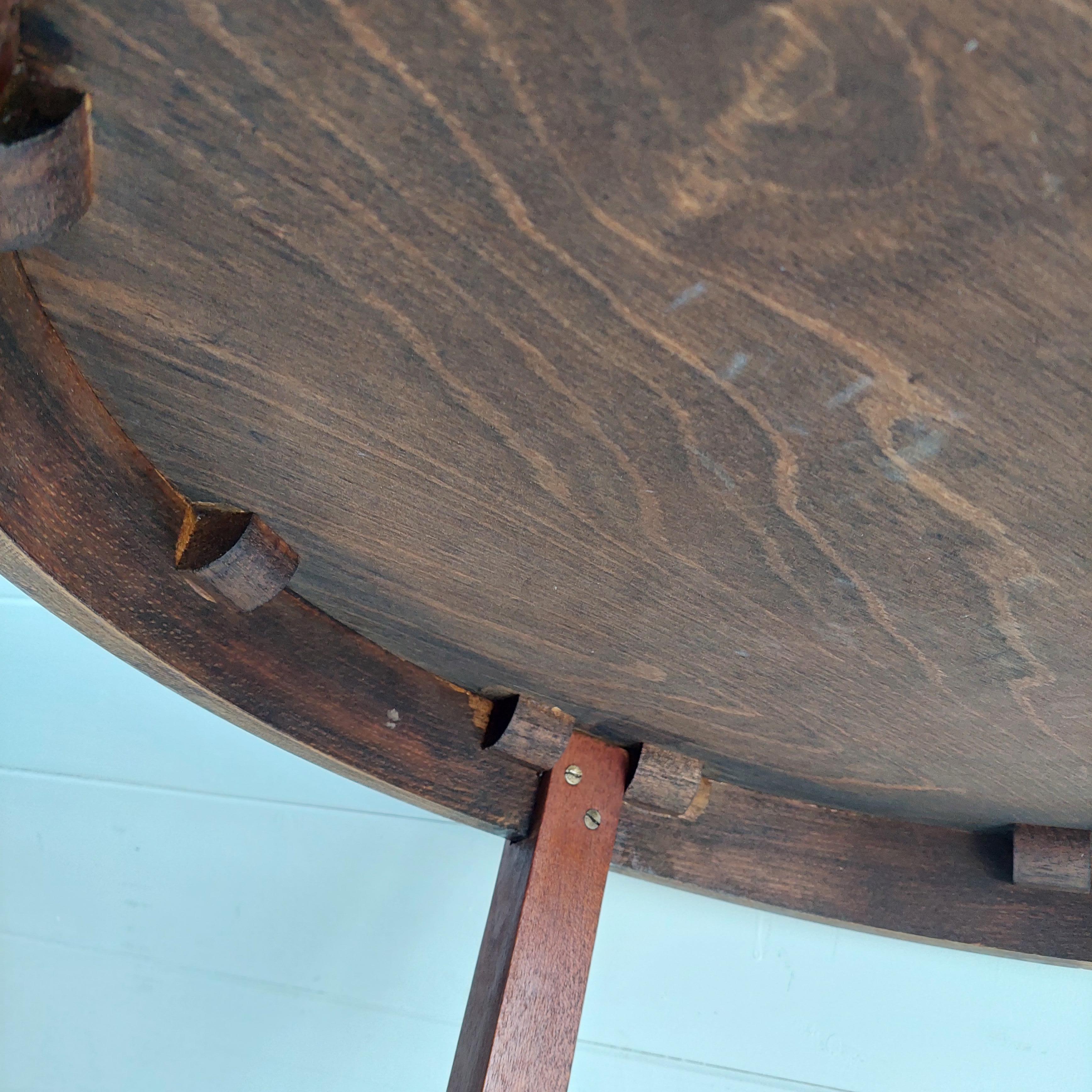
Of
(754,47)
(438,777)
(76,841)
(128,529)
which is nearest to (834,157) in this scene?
(754,47)

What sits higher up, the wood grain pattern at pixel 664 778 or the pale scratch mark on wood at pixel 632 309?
the wood grain pattern at pixel 664 778

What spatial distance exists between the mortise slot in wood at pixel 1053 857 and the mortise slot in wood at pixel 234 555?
653 millimetres

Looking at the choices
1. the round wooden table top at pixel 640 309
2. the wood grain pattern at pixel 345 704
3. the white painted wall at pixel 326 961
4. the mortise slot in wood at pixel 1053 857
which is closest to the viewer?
the round wooden table top at pixel 640 309

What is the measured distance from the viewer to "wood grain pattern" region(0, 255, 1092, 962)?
50cm

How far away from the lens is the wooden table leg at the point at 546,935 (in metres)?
0.71

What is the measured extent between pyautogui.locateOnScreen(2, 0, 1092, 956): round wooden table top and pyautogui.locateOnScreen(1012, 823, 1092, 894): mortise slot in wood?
28 centimetres

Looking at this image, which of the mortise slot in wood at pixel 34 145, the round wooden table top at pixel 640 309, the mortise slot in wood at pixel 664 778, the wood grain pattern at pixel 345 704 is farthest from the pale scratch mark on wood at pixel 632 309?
the mortise slot in wood at pixel 664 778

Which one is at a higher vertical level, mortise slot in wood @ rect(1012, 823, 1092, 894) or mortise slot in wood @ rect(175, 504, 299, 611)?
mortise slot in wood @ rect(1012, 823, 1092, 894)

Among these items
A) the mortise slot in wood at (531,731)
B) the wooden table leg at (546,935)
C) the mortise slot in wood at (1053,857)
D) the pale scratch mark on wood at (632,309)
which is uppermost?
the mortise slot in wood at (1053,857)

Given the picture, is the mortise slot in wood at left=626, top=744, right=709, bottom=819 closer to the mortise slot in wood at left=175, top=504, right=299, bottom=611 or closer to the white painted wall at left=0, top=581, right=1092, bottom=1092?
the mortise slot in wood at left=175, top=504, right=299, bottom=611

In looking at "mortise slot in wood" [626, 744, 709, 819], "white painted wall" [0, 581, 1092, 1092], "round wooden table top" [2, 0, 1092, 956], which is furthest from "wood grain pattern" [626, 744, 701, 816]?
"white painted wall" [0, 581, 1092, 1092]

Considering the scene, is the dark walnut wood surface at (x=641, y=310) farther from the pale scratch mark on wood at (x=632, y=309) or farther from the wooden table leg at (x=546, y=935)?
the wooden table leg at (x=546, y=935)

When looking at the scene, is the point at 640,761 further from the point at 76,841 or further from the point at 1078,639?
the point at 76,841

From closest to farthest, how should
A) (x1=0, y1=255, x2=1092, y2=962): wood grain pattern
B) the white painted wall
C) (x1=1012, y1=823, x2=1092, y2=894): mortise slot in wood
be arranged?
(x1=0, y1=255, x2=1092, y2=962): wood grain pattern
(x1=1012, y1=823, x2=1092, y2=894): mortise slot in wood
the white painted wall
